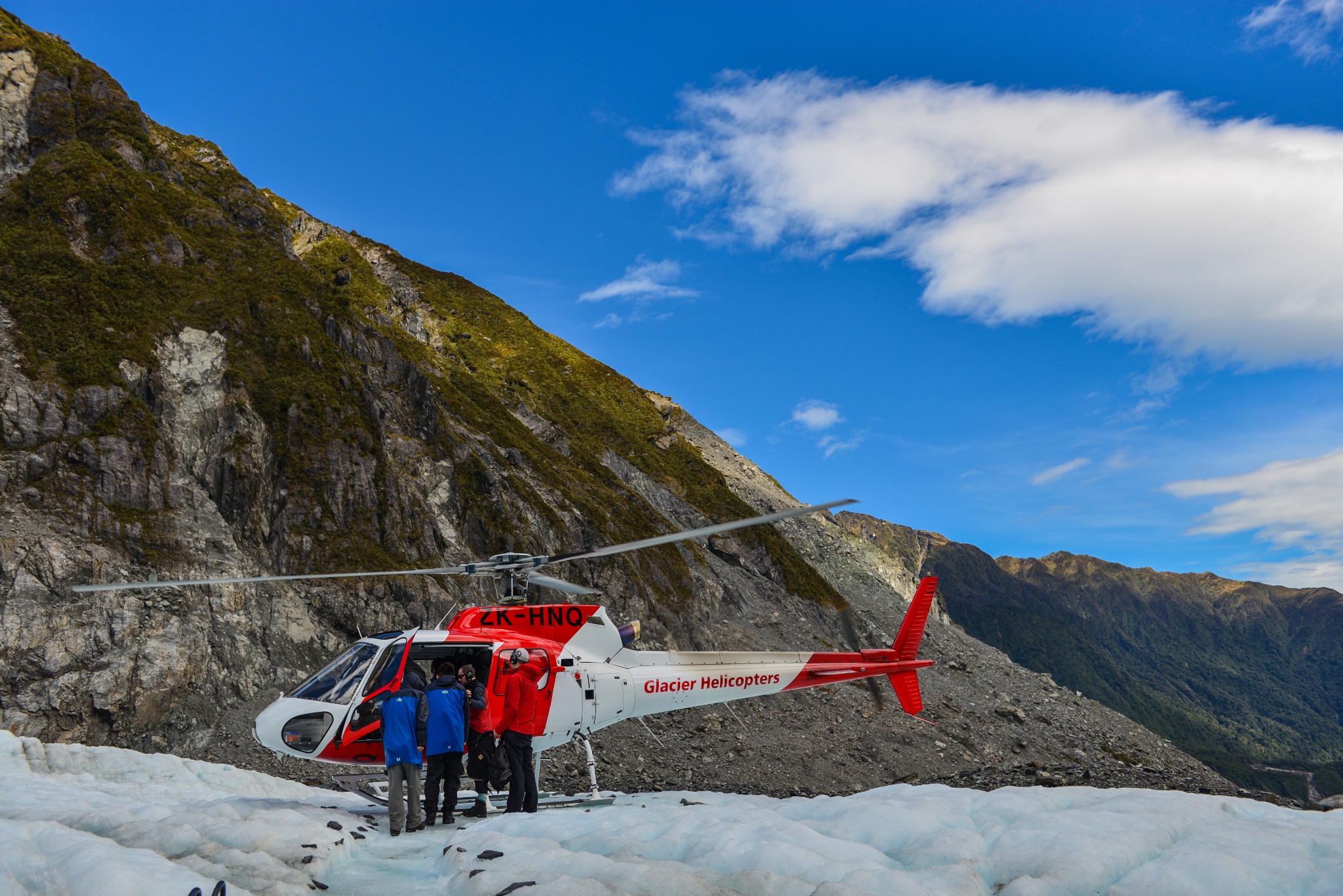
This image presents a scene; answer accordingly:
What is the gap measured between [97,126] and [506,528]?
29.1 m

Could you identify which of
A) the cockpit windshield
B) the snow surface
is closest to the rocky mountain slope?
the snow surface

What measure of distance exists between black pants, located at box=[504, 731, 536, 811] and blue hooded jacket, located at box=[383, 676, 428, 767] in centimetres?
158

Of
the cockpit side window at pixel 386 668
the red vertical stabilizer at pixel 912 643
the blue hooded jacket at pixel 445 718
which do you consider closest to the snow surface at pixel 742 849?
the blue hooded jacket at pixel 445 718

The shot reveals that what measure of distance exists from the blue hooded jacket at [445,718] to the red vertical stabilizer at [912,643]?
10.5 meters

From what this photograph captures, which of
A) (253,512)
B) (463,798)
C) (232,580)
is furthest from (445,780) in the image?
(253,512)

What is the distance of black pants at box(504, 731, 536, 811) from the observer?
412 inches

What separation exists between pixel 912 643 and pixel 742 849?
11885 millimetres

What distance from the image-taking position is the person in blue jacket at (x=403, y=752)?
8672 mm

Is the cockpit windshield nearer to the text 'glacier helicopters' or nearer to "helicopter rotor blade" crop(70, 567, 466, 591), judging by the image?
the text 'glacier helicopters'

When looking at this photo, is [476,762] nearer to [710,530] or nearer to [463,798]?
[463,798]

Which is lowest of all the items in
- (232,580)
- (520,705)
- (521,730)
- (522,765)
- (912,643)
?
(522,765)

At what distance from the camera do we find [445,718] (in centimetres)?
946

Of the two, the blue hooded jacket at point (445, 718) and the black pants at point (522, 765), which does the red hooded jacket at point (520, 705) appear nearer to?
the black pants at point (522, 765)

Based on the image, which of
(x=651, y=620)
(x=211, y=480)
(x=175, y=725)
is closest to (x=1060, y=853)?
(x=175, y=725)
